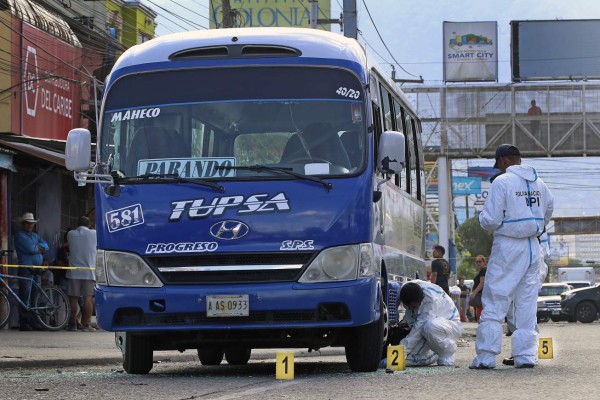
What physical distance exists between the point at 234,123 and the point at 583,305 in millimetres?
32531

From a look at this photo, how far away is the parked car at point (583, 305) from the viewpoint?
4225cm

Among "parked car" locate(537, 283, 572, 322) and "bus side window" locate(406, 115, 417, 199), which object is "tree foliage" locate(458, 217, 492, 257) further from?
"bus side window" locate(406, 115, 417, 199)

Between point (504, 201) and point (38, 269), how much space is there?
1110 centimetres

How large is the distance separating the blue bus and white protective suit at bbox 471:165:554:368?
0.95 meters

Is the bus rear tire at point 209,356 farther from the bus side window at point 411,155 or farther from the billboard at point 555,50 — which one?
the billboard at point 555,50

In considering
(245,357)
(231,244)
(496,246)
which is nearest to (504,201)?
(496,246)

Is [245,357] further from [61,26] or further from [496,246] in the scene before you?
[61,26]

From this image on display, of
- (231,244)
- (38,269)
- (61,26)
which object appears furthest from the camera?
(61,26)

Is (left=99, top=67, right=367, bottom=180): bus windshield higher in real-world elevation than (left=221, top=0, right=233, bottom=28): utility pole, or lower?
lower

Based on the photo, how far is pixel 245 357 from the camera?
14.7m

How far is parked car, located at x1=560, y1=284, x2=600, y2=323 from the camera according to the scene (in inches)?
1663

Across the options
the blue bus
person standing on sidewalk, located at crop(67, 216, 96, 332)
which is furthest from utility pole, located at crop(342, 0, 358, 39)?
the blue bus

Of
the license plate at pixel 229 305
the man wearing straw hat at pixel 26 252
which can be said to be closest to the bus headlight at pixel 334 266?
the license plate at pixel 229 305

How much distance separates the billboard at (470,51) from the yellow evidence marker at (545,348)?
48.5m
